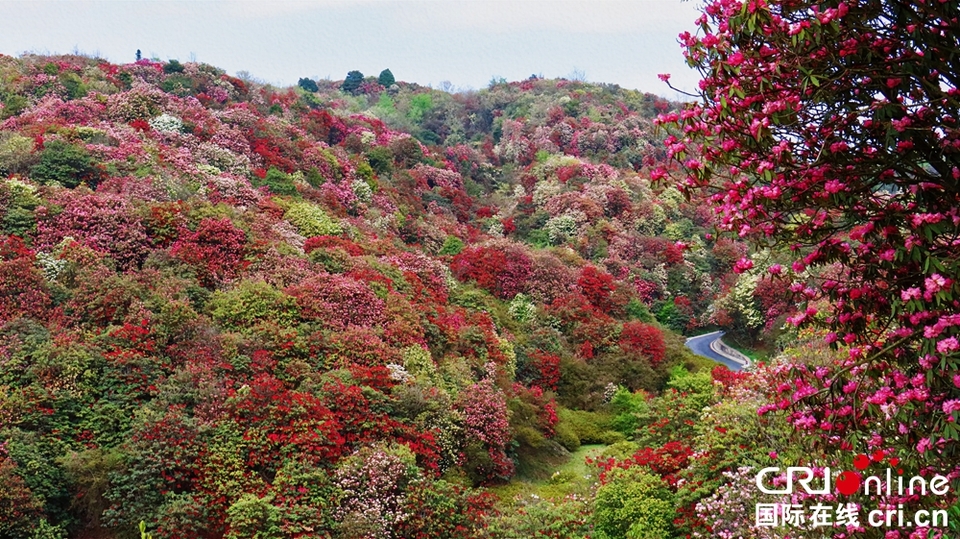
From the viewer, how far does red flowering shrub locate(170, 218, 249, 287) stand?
19328mm

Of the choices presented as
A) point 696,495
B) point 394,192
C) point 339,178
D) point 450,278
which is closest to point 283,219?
point 450,278

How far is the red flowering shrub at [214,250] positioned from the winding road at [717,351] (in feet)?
58.7

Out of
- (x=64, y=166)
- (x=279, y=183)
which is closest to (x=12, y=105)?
(x=64, y=166)

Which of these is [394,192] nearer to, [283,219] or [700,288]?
[283,219]

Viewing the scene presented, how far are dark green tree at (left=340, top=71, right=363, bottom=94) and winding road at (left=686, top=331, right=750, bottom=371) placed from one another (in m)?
54.1

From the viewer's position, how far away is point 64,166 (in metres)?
22.2

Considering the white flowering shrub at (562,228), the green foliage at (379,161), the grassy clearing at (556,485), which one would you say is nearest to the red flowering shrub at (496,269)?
the grassy clearing at (556,485)

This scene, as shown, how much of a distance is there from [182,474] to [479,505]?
5.37 metres

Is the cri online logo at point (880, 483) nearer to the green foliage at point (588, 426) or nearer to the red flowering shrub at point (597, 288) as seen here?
the green foliage at point (588, 426)

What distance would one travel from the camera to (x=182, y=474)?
13359mm

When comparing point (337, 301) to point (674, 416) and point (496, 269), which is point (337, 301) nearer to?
point (674, 416)

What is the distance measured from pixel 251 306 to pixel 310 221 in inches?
297

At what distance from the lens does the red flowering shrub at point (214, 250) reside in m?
19.3

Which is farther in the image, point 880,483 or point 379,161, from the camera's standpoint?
point 379,161
